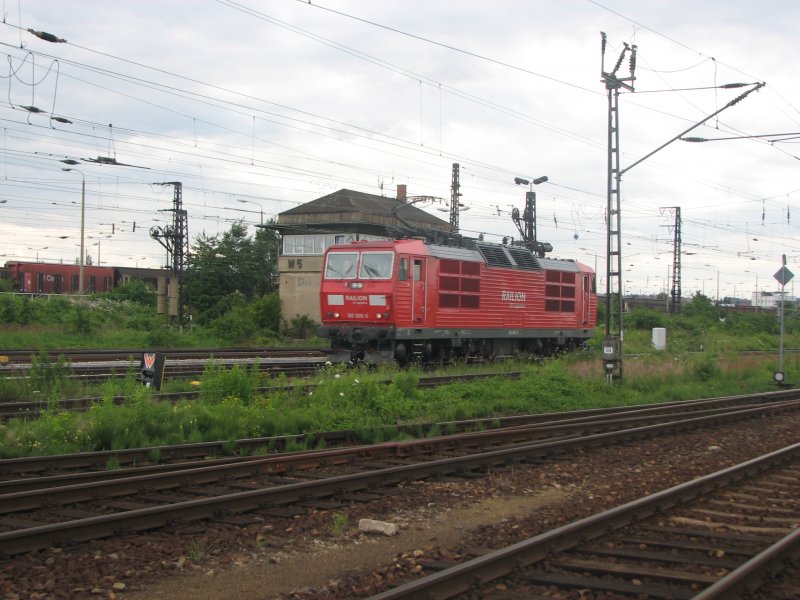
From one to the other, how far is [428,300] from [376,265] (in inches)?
66.5

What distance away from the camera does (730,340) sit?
43.1m

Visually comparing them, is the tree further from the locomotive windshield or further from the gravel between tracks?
the gravel between tracks

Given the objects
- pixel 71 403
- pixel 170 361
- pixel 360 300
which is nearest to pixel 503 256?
pixel 360 300

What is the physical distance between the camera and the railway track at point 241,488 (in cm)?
653

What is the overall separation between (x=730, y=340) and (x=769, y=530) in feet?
129

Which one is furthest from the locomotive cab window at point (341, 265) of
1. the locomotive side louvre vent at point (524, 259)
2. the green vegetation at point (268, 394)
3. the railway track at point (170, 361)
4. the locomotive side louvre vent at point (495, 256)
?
the locomotive side louvre vent at point (524, 259)

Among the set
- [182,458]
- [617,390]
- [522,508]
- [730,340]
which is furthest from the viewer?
[730,340]

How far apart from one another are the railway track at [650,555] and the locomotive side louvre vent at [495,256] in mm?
14632

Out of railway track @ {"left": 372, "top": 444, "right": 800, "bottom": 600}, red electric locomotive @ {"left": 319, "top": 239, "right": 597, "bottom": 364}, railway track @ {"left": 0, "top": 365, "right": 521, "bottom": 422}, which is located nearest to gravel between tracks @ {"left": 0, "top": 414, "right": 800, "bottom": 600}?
railway track @ {"left": 372, "top": 444, "right": 800, "bottom": 600}

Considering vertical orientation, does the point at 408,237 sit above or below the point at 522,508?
above

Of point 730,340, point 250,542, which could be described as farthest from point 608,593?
point 730,340

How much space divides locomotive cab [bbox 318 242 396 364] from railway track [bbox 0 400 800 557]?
8.51 meters

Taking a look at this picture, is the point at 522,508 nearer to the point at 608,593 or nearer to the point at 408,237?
the point at 608,593

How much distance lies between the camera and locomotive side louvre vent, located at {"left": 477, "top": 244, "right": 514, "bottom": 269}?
74.2ft
